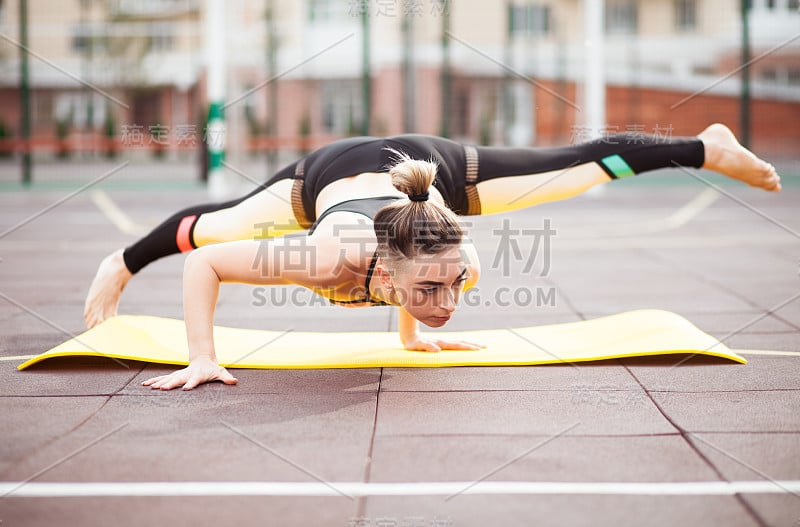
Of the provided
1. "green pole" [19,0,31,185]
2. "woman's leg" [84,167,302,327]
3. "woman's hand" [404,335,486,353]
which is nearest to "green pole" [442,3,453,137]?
"green pole" [19,0,31,185]

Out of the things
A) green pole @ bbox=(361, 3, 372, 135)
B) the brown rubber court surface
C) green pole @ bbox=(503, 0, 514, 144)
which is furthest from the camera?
green pole @ bbox=(503, 0, 514, 144)

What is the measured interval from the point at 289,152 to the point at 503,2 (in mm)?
6734

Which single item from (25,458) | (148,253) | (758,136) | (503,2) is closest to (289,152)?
(503,2)

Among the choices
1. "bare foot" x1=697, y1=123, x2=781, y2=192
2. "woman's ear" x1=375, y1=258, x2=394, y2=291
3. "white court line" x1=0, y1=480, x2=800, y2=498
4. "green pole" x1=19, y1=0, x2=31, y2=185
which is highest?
"green pole" x1=19, y1=0, x2=31, y2=185

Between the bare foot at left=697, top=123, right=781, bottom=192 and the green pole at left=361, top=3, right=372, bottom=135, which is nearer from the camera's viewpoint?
the bare foot at left=697, top=123, right=781, bottom=192

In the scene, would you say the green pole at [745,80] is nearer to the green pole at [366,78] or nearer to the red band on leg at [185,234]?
the green pole at [366,78]

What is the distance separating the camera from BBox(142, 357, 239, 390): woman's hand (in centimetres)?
312

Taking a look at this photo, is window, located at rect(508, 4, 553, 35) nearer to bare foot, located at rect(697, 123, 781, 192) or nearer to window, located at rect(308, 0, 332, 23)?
window, located at rect(308, 0, 332, 23)

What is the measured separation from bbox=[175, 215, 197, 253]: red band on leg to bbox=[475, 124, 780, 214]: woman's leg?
1245 millimetres

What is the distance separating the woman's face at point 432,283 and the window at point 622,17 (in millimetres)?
20772

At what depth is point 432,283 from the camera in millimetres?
2848

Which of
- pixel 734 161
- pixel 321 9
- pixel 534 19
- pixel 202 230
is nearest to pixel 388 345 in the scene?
pixel 202 230

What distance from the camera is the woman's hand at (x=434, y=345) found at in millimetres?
3662

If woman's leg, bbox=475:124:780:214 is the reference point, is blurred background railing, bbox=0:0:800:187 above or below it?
above
